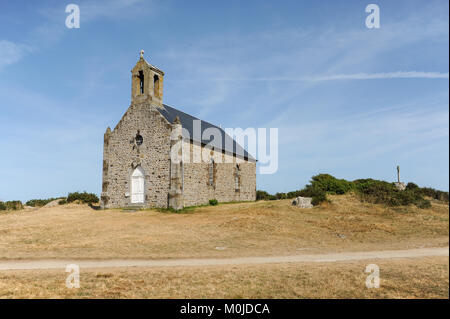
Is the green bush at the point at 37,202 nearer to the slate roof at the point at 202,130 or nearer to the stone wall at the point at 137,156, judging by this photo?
the stone wall at the point at 137,156

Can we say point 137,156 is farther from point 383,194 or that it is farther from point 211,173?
point 383,194

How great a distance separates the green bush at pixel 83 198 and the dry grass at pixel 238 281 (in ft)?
85.3

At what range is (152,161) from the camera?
2728 centimetres

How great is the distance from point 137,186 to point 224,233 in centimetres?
1394

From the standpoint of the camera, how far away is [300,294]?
23.2ft

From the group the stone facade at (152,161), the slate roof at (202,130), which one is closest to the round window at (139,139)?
the stone facade at (152,161)

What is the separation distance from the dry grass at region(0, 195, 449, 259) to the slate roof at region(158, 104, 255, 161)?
1015 cm

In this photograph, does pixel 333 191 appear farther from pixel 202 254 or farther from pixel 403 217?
pixel 202 254

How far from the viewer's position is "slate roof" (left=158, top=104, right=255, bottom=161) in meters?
29.4

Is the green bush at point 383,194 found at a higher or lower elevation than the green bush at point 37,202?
higher

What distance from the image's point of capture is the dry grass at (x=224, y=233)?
511 inches

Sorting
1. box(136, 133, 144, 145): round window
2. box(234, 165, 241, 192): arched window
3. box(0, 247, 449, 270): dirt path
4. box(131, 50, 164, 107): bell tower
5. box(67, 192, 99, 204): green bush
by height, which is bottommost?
box(0, 247, 449, 270): dirt path

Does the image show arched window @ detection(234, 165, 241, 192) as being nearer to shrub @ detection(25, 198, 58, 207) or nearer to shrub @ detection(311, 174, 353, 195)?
shrub @ detection(311, 174, 353, 195)

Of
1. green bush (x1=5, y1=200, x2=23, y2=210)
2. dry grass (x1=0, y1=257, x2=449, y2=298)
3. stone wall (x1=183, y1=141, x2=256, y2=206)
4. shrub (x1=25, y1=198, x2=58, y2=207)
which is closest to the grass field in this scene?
dry grass (x1=0, y1=257, x2=449, y2=298)
